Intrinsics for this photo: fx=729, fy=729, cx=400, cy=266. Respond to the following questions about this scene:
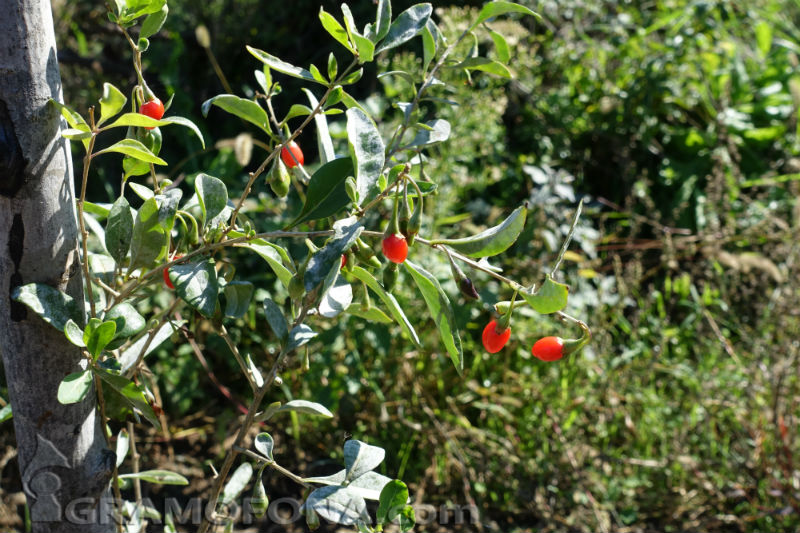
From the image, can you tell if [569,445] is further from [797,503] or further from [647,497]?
[797,503]

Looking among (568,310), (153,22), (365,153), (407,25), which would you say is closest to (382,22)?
(407,25)

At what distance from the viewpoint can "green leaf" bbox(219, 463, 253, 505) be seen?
102 cm

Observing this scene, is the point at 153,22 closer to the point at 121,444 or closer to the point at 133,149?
the point at 133,149

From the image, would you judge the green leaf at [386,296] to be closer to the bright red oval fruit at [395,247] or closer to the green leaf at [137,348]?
the bright red oval fruit at [395,247]

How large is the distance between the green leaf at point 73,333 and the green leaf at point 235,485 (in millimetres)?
339

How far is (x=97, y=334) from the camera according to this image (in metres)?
0.79

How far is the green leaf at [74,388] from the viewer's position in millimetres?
738

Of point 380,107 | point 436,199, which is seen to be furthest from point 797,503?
point 380,107

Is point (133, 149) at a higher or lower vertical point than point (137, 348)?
higher

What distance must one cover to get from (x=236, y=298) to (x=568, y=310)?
1703 mm

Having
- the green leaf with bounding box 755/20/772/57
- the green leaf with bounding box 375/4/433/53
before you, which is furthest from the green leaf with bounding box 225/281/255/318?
the green leaf with bounding box 755/20/772/57

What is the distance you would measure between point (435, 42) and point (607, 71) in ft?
8.59

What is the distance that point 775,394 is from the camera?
186cm

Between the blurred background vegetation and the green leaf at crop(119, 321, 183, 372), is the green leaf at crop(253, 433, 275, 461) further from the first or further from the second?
the blurred background vegetation
